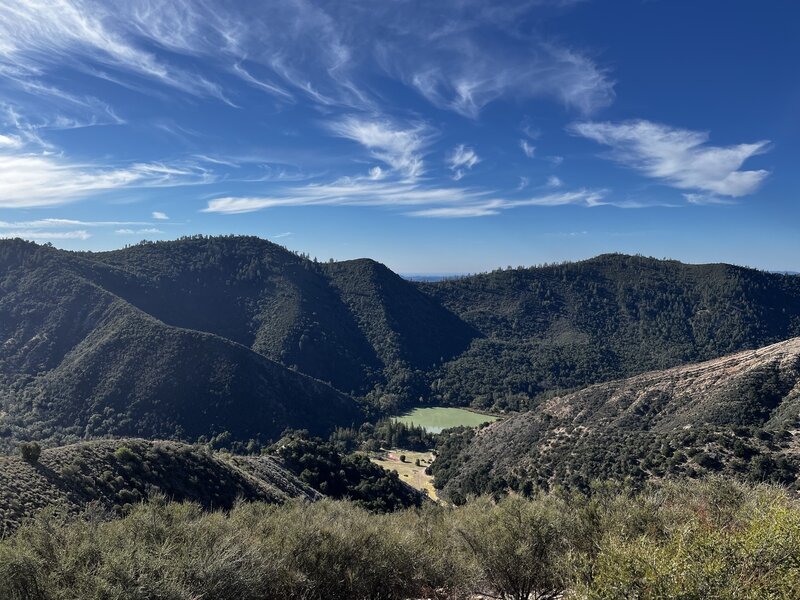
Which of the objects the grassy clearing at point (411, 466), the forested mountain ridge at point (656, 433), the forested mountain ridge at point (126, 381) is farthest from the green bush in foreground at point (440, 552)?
the forested mountain ridge at point (126, 381)

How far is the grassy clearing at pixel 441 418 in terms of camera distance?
148 meters

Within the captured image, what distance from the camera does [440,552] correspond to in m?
23.9

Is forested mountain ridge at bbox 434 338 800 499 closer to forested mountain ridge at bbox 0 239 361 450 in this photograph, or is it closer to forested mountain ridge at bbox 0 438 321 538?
forested mountain ridge at bbox 0 438 321 538

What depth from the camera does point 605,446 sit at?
198 feet

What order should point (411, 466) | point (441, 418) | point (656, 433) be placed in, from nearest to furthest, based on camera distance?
point (656, 433) < point (411, 466) < point (441, 418)

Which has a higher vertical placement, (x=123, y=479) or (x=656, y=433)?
(x=656, y=433)

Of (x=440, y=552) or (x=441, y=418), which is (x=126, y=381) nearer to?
(x=441, y=418)

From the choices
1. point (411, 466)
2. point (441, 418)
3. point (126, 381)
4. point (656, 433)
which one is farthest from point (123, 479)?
point (441, 418)

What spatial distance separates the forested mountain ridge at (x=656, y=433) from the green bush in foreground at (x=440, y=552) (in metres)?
25.7

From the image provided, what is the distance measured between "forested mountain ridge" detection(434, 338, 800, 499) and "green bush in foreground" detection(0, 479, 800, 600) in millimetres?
25712

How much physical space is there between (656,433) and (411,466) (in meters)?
56.8

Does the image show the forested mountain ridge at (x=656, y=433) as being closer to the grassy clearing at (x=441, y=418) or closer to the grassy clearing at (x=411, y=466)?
the grassy clearing at (x=411, y=466)

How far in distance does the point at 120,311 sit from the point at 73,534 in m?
151

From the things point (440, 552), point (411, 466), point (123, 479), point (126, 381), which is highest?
point (440, 552)
